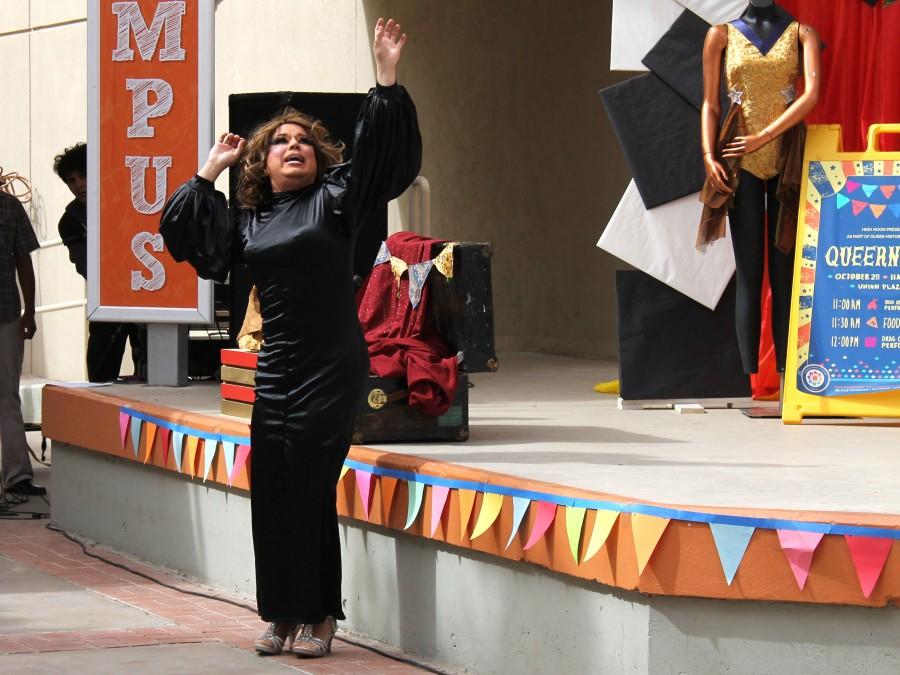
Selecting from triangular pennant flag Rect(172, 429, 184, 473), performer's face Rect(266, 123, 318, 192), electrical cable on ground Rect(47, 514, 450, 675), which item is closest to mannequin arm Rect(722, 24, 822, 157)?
performer's face Rect(266, 123, 318, 192)

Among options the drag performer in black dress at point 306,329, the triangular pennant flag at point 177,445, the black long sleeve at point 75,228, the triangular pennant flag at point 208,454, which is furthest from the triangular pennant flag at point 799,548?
the black long sleeve at point 75,228

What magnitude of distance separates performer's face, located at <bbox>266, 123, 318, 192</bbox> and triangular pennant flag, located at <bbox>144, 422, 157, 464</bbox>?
2151mm

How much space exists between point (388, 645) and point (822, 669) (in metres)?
1.77

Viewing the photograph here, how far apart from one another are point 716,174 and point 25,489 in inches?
169

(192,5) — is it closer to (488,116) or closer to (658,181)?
(658,181)

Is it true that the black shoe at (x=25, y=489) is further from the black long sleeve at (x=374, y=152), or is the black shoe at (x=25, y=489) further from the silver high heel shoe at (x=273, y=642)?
the black long sleeve at (x=374, y=152)

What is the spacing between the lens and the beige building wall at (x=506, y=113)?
12062mm

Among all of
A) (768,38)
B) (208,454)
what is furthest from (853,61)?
(208,454)

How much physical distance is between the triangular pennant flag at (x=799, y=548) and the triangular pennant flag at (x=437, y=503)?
1.28 metres

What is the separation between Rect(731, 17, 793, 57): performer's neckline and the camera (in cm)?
711

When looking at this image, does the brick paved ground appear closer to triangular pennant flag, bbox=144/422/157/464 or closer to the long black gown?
the long black gown

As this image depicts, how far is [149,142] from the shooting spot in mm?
8492

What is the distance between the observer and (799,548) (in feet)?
14.7

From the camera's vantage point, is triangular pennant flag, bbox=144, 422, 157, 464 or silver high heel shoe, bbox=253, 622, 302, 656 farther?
triangular pennant flag, bbox=144, 422, 157, 464
